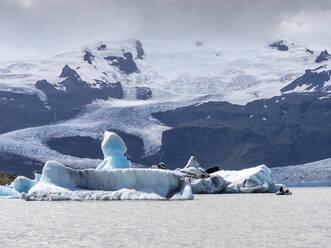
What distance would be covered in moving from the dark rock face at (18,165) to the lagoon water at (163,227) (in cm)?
14364

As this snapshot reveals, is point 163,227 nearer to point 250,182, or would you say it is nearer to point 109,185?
point 109,185

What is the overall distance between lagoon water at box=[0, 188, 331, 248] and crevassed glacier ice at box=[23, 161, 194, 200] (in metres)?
5.66

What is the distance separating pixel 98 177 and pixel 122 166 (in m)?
8.61

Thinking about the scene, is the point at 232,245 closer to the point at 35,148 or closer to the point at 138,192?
the point at 138,192

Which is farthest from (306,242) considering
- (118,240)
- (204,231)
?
(118,240)

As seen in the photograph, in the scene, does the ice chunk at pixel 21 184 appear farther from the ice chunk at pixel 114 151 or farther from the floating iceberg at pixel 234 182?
the floating iceberg at pixel 234 182

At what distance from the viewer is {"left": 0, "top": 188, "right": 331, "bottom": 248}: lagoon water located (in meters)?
18.8

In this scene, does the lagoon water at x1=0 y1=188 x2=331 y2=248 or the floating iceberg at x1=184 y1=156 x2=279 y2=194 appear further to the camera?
the floating iceberg at x1=184 y1=156 x2=279 y2=194

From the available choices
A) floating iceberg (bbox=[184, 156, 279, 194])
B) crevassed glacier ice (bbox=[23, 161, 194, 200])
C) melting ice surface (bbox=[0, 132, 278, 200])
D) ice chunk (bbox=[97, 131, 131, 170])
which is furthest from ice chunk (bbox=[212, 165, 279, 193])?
crevassed glacier ice (bbox=[23, 161, 194, 200])

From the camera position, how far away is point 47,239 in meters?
19.3

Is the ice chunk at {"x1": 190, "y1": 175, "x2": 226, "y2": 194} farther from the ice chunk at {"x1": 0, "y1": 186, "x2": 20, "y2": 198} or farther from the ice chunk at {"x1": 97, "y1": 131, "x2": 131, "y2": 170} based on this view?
the ice chunk at {"x1": 0, "y1": 186, "x2": 20, "y2": 198}

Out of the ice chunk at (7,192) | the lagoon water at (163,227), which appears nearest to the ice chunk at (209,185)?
the ice chunk at (7,192)

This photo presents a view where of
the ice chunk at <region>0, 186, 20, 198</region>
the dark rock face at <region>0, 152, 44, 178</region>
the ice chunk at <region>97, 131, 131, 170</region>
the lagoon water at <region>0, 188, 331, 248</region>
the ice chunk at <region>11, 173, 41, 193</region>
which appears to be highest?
the dark rock face at <region>0, 152, 44, 178</region>

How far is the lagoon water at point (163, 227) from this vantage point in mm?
18828
